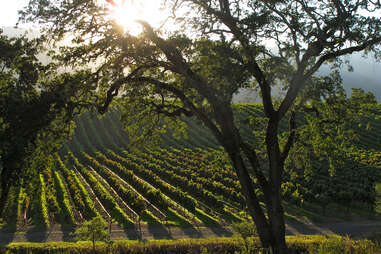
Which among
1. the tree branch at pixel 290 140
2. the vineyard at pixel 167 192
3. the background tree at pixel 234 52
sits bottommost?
the vineyard at pixel 167 192

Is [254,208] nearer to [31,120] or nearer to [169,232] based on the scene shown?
[31,120]

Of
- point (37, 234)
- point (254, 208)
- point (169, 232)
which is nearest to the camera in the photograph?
point (254, 208)

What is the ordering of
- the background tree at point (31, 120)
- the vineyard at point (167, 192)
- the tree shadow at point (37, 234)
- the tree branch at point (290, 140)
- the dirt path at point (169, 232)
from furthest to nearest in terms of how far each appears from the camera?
1. the vineyard at point (167, 192)
2. the dirt path at point (169, 232)
3. the tree shadow at point (37, 234)
4. the tree branch at point (290, 140)
5. the background tree at point (31, 120)

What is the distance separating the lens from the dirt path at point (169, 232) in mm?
26453

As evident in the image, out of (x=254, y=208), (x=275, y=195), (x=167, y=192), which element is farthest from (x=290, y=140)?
(x=167, y=192)

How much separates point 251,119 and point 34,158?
292 inches

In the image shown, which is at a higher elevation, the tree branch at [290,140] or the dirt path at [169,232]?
the tree branch at [290,140]

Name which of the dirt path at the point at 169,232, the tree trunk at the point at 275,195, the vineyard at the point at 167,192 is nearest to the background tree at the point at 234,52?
the tree trunk at the point at 275,195

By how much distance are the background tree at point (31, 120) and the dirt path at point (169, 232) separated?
1869 cm

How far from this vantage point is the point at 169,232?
2772 cm

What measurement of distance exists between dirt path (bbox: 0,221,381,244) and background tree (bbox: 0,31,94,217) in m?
18.7

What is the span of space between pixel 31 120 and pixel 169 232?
21.8 metres

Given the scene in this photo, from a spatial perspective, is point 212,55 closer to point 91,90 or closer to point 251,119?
point 251,119

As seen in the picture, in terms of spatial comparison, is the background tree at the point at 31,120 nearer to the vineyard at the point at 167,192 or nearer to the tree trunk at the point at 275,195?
the tree trunk at the point at 275,195
